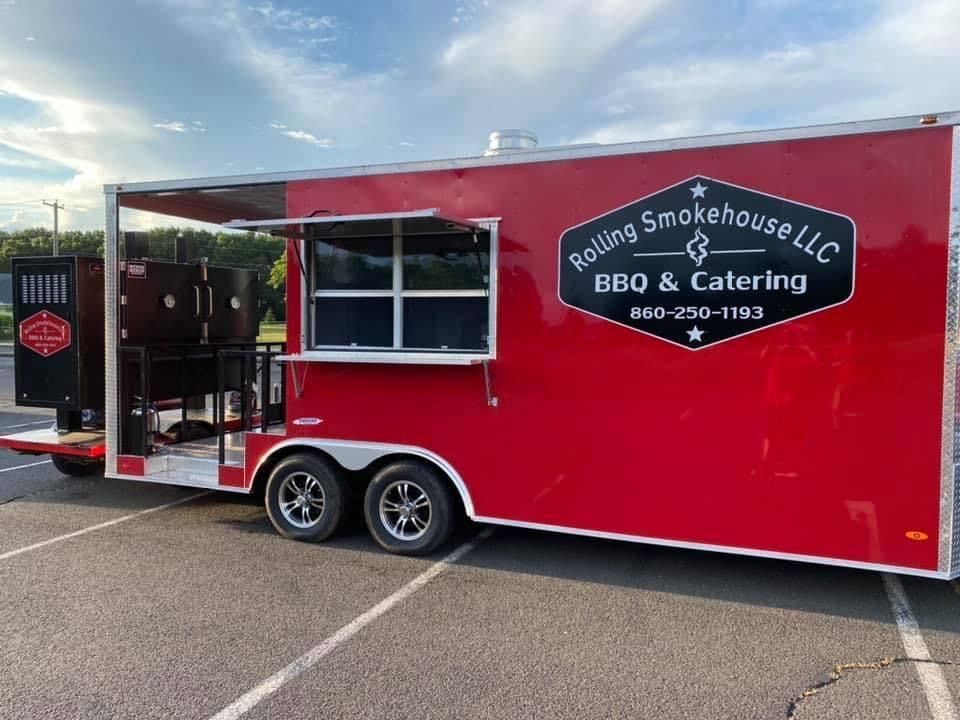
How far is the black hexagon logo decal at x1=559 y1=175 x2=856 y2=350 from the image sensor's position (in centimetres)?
427

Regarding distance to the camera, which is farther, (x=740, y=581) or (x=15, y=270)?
(x=15, y=270)

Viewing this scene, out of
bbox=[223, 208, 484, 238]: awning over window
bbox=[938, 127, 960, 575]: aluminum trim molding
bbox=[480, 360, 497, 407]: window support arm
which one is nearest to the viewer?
bbox=[938, 127, 960, 575]: aluminum trim molding

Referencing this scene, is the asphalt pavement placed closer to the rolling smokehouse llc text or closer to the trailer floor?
the trailer floor

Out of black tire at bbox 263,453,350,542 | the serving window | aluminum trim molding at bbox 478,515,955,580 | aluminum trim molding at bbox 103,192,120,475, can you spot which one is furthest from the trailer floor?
the serving window

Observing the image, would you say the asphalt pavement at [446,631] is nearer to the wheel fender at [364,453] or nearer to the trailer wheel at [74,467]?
the wheel fender at [364,453]

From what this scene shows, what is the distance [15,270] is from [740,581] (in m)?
6.94

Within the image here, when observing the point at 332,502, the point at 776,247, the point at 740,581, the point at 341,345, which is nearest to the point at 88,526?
the point at 332,502

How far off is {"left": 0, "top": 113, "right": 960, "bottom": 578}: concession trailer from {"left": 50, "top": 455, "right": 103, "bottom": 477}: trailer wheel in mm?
1829

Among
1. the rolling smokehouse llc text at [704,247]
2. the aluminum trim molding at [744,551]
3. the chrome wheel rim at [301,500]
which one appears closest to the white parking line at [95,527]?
the chrome wheel rim at [301,500]

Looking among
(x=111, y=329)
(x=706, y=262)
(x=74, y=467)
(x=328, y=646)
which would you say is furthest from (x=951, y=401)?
(x=74, y=467)

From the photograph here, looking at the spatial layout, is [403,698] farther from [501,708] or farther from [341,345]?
[341,345]

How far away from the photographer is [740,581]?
484 centimetres

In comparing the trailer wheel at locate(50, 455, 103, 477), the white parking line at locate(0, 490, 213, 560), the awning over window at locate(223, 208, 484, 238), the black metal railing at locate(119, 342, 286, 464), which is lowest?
the white parking line at locate(0, 490, 213, 560)

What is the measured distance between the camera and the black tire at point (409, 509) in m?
5.20
